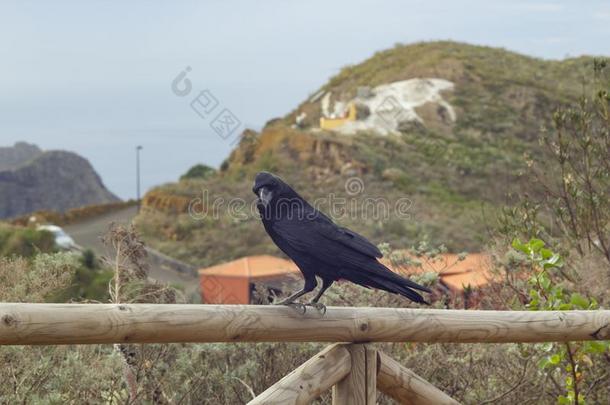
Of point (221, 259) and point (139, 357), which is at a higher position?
point (139, 357)

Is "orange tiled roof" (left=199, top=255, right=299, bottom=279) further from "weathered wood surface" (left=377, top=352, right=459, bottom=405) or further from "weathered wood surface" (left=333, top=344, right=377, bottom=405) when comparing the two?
"weathered wood surface" (left=333, top=344, right=377, bottom=405)

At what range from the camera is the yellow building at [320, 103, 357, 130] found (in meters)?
33.7

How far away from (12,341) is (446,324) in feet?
5.11

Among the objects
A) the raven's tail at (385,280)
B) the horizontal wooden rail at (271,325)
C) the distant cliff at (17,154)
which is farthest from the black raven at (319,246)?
the distant cliff at (17,154)

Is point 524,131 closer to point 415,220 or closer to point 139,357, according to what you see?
point 415,220

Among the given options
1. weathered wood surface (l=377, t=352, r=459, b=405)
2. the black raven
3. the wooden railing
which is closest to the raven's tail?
the black raven

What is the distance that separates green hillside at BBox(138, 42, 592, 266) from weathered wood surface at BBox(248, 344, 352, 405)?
12.5m

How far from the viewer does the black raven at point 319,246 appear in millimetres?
2861

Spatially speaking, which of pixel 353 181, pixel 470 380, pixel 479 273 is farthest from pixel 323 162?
pixel 470 380

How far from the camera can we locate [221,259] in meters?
21.5

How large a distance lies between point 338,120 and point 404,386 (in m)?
31.3

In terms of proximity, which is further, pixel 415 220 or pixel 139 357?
pixel 415 220

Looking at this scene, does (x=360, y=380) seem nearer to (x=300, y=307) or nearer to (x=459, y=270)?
(x=300, y=307)

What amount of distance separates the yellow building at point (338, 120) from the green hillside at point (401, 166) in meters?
2.08
